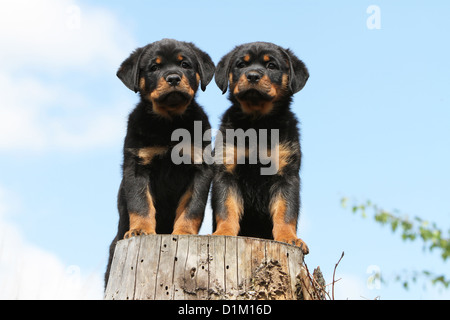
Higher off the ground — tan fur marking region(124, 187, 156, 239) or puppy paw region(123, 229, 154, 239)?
tan fur marking region(124, 187, 156, 239)

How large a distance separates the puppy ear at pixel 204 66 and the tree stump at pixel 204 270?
1948mm

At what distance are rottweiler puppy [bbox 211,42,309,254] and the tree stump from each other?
1.06 meters

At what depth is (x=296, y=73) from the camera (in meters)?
5.47

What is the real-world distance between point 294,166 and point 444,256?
317cm

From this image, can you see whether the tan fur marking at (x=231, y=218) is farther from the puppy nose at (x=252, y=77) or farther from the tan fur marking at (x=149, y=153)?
the puppy nose at (x=252, y=77)

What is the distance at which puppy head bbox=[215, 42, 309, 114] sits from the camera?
5.17m

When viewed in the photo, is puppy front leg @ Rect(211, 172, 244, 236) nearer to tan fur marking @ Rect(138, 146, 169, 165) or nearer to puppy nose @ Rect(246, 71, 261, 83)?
tan fur marking @ Rect(138, 146, 169, 165)

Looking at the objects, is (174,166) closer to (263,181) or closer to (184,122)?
(184,122)

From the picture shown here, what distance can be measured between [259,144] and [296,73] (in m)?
0.80

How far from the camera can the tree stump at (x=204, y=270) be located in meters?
3.57
